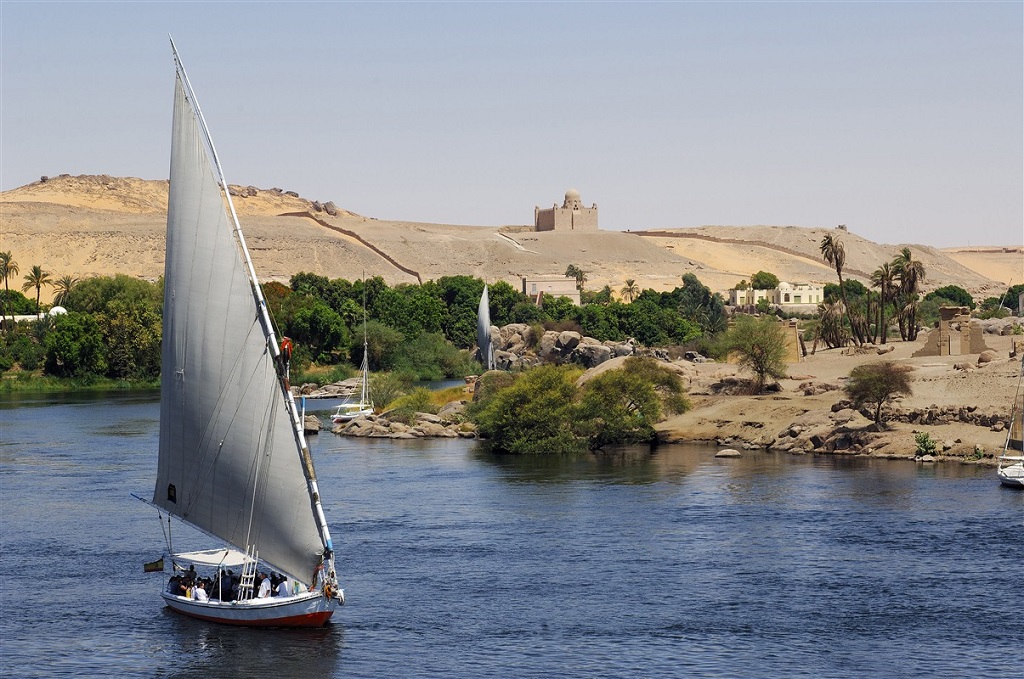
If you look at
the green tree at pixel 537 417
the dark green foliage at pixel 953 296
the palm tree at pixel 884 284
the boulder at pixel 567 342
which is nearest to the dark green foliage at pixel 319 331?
the boulder at pixel 567 342

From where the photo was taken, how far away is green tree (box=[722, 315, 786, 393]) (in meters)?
68.1

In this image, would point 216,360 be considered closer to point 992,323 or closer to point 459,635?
point 459,635

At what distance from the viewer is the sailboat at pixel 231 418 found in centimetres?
2731

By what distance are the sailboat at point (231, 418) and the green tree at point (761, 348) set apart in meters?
42.1

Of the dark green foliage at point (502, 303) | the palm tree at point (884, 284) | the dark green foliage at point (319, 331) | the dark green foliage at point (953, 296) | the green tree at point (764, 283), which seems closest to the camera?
the palm tree at point (884, 284)

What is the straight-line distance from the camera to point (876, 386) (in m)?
54.9

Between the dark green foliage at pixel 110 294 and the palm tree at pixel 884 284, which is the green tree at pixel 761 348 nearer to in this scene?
the palm tree at pixel 884 284

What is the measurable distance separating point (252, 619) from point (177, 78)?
35.4 feet

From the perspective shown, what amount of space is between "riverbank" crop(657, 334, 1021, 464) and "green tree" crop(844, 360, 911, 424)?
0.79m

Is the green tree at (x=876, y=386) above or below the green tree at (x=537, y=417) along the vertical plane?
above

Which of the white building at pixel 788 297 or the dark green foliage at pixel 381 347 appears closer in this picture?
the dark green foliage at pixel 381 347

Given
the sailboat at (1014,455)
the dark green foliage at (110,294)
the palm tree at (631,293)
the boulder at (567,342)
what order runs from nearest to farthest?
the sailboat at (1014,455), the boulder at (567,342), the dark green foliage at (110,294), the palm tree at (631,293)

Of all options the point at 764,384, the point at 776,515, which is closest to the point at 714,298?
the point at 764,384

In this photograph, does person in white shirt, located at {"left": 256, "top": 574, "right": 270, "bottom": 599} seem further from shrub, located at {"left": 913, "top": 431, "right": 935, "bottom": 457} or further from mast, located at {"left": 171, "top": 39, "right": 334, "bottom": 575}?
shrub, located at {"left": 913, "top": 431, "right": 935, "bottom": 457}
